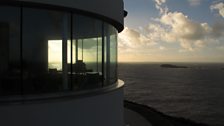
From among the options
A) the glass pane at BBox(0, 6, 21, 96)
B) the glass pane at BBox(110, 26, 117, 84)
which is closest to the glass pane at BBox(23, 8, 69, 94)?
the glass pane at BBox(0, 6, 21, 96)

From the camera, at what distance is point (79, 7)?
6934 millimetres

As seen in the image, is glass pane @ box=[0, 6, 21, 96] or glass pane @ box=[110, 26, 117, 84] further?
glass pane @ box=[110, 26, 117, 84]

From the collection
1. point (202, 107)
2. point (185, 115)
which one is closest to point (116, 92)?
point (185, 115)

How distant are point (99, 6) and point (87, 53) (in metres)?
1.21

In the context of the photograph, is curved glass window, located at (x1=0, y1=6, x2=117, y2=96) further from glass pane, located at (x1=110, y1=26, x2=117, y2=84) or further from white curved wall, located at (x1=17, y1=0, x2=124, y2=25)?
glass pane, located at (x1=110, y1=26, x2=117, y2=84)

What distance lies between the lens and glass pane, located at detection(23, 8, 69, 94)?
624 cm

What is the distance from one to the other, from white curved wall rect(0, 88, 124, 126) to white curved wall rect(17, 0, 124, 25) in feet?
6.72

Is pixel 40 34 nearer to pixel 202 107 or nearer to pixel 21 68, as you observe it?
pixel 21 68

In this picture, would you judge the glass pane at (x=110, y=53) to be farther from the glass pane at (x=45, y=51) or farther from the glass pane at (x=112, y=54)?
the glass pane at (x=45, y=51)

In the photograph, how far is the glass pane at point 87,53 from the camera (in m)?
7.26

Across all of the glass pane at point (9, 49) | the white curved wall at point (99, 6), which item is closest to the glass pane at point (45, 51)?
the glass pane at point (9, 49)

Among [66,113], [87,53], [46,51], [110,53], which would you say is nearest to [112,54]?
[110,53]

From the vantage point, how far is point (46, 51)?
6.66 m

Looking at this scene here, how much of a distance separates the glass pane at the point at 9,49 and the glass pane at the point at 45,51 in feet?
0.51
